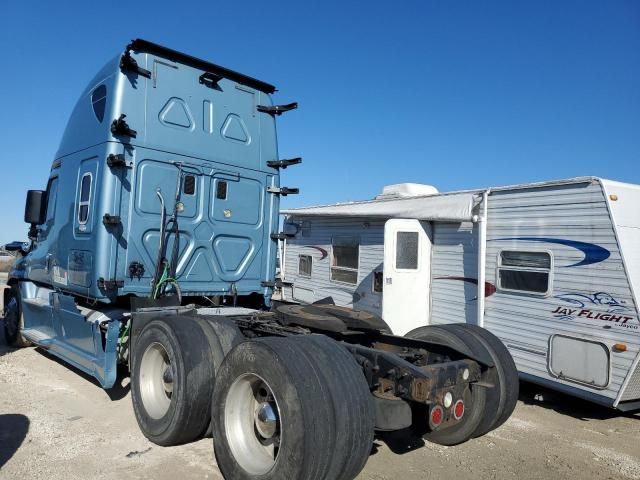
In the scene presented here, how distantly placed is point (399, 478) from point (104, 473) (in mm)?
2282

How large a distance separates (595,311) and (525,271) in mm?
1016

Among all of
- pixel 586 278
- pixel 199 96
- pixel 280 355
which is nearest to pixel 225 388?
pixel 280 355

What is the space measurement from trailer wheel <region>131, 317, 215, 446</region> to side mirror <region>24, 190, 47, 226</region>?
3.21 m

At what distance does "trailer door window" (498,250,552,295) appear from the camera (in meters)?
6.27

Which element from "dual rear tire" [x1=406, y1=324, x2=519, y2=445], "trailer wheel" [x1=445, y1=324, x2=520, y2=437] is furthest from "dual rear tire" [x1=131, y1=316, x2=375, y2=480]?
"trailer wheel" [x1=445, y1=324, x2=520, y2=437]

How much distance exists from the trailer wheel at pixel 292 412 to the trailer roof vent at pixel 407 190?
19.1ft

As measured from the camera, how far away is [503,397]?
413 cm

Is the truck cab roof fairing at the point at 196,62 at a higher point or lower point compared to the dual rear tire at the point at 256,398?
higher

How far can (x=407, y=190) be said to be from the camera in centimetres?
900

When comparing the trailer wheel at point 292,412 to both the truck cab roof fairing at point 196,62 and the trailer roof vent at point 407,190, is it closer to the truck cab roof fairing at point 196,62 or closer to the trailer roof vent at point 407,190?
the truck cab roof fairing at point 196,62

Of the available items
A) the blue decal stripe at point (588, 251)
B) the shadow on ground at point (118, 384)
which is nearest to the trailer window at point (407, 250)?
the blue decal stripe at point (588, 251)

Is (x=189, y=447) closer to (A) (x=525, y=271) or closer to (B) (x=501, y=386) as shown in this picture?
(B) (x=501, y=386)

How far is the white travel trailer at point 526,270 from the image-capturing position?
217 inches

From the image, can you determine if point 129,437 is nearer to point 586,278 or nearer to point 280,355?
point 280,355
